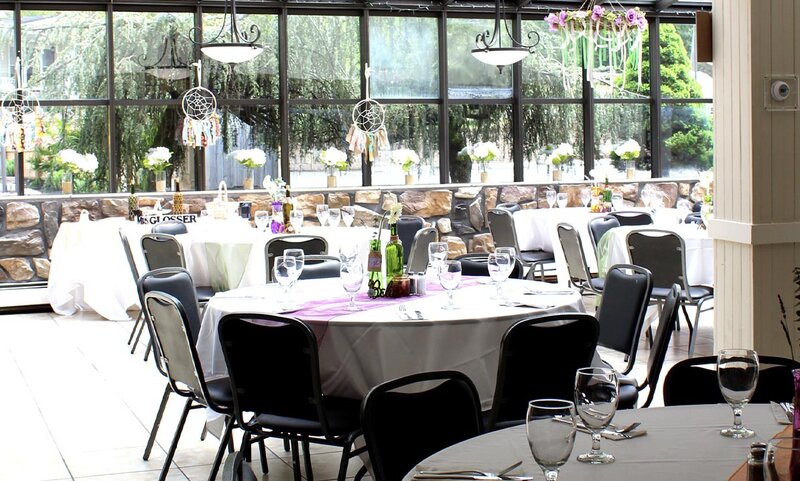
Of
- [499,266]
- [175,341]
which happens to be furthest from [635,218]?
[175,341]

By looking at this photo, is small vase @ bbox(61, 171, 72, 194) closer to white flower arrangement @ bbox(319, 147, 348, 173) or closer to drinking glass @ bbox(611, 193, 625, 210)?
white flower arrangement @ bbox(319, 147, 348, 173)

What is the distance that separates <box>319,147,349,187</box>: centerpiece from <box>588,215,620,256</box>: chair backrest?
329 cm

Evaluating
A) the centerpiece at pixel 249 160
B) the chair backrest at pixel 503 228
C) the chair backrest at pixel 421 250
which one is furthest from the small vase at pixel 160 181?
the chair backrest at pixel 421 250

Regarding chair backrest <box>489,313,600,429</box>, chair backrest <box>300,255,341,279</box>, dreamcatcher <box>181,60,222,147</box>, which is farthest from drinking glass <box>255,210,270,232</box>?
chair backrest <box>489,313,600,429</box>

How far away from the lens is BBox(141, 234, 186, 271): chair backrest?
7.14 meters

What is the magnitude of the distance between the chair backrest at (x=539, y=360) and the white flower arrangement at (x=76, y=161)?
703 cm

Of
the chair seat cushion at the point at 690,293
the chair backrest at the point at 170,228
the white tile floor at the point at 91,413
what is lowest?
the white tile floor at the point at 91,413

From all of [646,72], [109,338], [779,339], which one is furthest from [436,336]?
[646,72]

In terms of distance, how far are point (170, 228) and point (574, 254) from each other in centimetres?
316

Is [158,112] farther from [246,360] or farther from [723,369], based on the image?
[723,369]

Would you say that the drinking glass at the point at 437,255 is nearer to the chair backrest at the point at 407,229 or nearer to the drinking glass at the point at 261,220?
the drinking glass at the point at 261,220

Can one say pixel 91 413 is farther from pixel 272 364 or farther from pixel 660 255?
pixel 660 255

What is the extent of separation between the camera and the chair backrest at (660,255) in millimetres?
6797

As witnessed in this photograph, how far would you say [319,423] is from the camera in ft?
12.1
